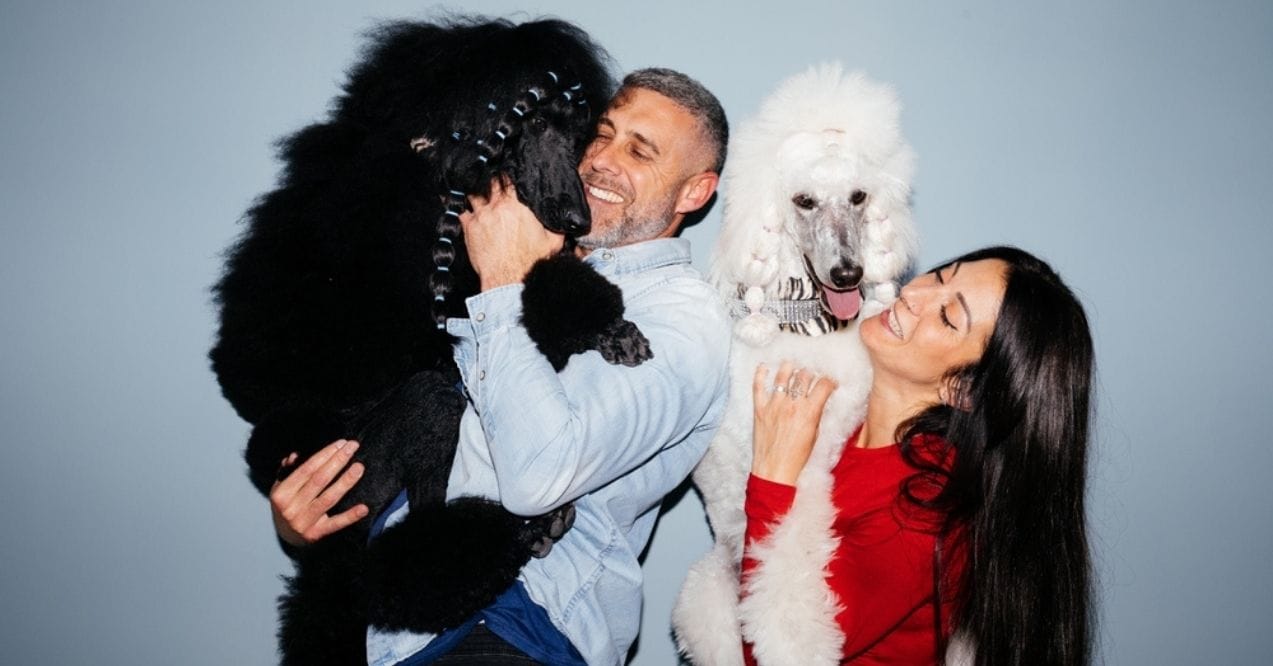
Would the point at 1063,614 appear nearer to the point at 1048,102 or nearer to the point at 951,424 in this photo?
the point at 951,424

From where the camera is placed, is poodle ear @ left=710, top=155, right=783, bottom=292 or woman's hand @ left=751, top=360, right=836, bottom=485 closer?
woman's hand @ left=751, top=360, right=836, bottom=485

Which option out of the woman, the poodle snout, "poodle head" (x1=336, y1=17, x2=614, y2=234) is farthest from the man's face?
the woman

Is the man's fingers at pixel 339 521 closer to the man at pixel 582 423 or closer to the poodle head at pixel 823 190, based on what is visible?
the man at pixel 582 423

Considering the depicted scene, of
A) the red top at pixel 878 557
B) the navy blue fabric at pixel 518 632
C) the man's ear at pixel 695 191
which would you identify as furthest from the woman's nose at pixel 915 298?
the navy blue fabric at pixel 518 632

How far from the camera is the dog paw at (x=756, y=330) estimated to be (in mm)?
1412

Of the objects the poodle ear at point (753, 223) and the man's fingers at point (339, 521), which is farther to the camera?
the poodle ear at point (753, 223)

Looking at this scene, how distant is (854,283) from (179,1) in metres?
1.59

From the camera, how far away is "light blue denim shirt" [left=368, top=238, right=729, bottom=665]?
1083 millimetres

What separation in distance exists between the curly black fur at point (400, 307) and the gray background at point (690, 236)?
1.65ft

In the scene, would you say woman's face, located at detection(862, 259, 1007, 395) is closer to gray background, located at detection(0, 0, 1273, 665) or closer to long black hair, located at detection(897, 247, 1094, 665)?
long black hair, located at detection(897, 247, 1094, 665)

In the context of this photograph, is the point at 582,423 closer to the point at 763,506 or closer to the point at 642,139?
the point at 763,506

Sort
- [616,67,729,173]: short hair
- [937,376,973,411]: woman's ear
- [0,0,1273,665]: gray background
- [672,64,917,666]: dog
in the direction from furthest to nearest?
1. [0,0,1273,665]: gray background
2. [616,67,729,173]: short hair
3. [672,64,917,666]: dog
4. [937,376,973,411]: woman's ear

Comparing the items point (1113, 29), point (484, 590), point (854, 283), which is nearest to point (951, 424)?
point (854, 283)

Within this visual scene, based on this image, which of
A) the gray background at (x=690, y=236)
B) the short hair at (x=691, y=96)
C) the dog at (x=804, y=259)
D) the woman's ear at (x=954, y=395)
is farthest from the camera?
the gray background at (x=690, y=236)
